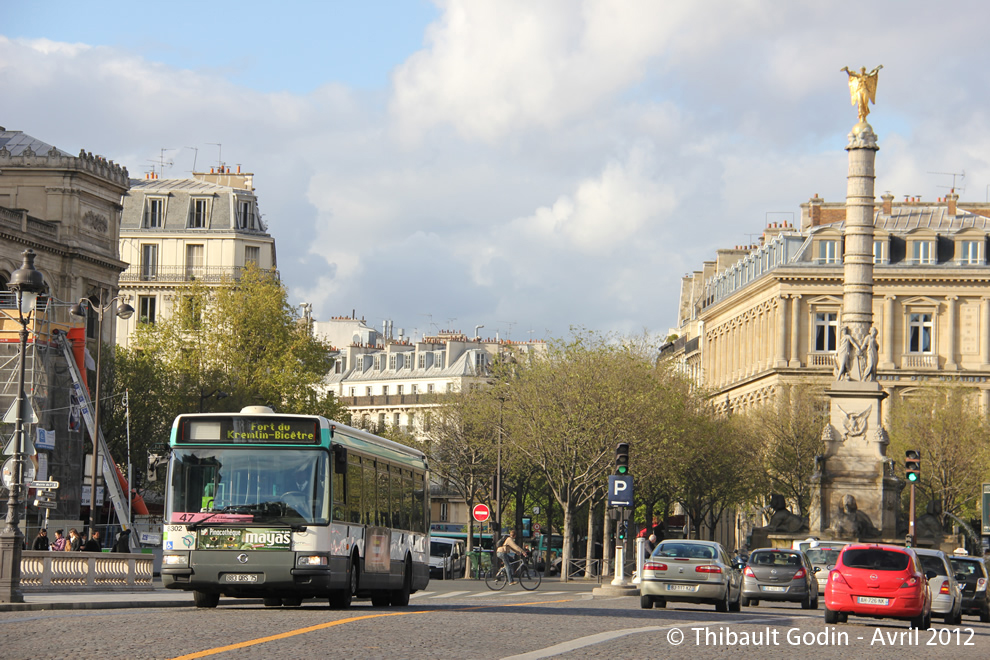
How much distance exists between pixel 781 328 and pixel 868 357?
41.8 meters

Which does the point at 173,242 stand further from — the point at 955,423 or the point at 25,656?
the point at 25,656

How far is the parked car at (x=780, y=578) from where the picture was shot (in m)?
35.2

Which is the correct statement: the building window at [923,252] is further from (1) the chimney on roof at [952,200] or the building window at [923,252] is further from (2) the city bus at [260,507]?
(2) the city bus at [260,507]

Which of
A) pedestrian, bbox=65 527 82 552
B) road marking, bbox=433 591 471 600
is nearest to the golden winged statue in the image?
road marking, bbox=433 591 471 600

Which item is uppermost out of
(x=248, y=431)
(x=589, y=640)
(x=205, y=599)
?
(x=248, y=431)

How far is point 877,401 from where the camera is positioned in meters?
54.2

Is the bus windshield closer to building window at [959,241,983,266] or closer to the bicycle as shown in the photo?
the bicycle

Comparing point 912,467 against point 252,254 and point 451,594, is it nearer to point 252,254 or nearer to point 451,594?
point 451,594

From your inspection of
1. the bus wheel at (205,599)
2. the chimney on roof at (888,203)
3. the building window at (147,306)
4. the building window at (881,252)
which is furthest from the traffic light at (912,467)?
the building window at (147,306)

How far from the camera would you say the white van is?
61.6m

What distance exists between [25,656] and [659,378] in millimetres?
58182

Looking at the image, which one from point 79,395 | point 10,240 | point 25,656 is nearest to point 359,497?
point 25,656

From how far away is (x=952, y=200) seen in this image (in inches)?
3986

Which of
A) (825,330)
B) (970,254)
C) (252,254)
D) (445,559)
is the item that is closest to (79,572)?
(445,559)
